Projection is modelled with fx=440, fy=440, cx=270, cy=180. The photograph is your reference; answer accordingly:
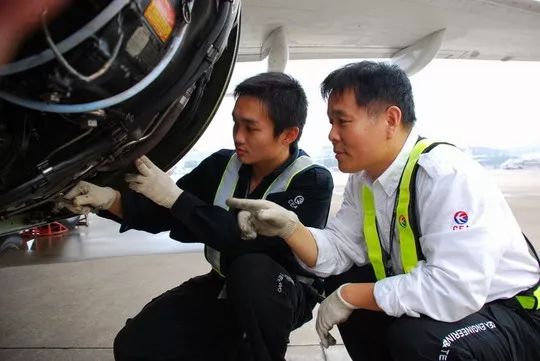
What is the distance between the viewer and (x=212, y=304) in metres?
1.33

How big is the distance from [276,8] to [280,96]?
162 centimetres

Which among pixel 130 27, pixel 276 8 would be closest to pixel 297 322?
pixel 130 27

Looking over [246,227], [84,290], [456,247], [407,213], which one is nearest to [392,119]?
[407,213]

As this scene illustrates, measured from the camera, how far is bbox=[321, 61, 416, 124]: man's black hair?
1.04 m

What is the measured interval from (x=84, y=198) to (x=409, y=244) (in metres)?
0.77

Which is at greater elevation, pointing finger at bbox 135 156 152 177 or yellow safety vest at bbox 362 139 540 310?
pointing finger at bbox 135 156 152 177

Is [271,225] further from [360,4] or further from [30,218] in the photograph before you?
[360,4]

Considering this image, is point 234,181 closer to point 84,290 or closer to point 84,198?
point 84,198

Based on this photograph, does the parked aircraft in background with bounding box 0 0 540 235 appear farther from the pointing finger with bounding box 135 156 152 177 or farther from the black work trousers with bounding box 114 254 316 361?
the black work trousers with bounding box 114 254 316 361

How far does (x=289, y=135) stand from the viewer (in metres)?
1.35

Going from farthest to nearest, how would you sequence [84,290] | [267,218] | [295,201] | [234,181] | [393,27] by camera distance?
[393,27], [84,290], [234,181], [295,201], [267,218]

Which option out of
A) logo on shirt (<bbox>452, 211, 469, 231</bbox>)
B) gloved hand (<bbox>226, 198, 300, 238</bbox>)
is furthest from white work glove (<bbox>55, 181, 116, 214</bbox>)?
logo on shirt (<bbox>452, 211, 469, 231</bbox>)

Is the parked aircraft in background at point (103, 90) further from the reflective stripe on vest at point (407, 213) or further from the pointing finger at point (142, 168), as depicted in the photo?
the reflective stripe on vest at point (407, 213)

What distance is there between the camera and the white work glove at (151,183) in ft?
3.71
